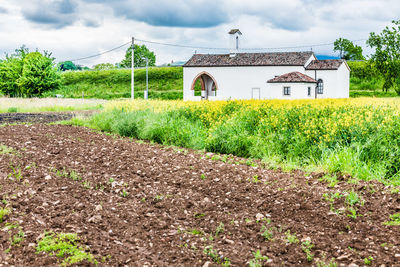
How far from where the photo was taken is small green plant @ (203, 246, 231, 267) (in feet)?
14.7

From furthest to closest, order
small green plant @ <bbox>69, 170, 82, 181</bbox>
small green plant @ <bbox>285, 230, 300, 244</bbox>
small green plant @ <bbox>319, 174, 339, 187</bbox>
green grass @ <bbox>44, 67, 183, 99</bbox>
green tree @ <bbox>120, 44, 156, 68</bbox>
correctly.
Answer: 1. green tree @ <bbox>120, 44, 156, 68</bbox>
2. green grass @ <bbox>44, 67, 183, 99</bbox>
3. small green plant @ <bbox>69, 170, 82, 181</bbox>
4. small green plant @ <bbox>319, 174, 339, 187</bbox>
5. small green plant @ <bbox>285, 230, 300, 244</bbox>

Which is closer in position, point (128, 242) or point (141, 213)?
point (128, 242)

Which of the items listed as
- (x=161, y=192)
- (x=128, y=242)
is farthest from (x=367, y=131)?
(x=128, y=242)

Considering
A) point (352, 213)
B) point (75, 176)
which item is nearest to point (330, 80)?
point (75, 176)

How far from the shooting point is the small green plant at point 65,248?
441 cm

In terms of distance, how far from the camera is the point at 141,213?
594 cm

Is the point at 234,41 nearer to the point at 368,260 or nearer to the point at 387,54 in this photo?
the point at 387,54

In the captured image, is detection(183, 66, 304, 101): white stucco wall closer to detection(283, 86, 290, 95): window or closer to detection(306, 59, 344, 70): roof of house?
detection(306, 59, 344, 70): roof of house

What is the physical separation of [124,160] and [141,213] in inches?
127

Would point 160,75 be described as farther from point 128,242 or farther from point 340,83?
point 128,242

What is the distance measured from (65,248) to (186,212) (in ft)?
6.31

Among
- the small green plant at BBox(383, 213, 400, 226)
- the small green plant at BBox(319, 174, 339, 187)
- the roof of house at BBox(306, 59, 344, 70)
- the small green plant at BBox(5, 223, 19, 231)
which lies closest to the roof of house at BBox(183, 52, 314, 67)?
the roof of house at BBox(306, 59, 344, 70)

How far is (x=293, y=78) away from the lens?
121 feet

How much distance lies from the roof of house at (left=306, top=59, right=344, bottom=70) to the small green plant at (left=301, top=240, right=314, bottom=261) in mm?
37669
